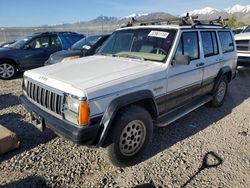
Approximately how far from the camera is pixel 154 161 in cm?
368

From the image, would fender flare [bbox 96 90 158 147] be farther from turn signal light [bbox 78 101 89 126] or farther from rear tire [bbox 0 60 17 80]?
rear tire [bbox 0 60 17 80]

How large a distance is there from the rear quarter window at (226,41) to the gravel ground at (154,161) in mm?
1824

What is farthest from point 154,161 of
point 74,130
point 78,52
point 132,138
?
point 78,52

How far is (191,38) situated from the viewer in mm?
4504

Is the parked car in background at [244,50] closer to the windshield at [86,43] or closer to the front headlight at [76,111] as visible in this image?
the windshield at [86,43]

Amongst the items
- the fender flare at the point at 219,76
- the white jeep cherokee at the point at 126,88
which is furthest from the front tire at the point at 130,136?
the fender flare at the point at 219,76

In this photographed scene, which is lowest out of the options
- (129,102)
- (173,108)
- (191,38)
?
(173,108)

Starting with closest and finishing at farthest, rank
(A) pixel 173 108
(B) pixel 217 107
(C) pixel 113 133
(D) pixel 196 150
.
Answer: (C) pixel 113 133, (D) pixel 196 150, (A) pixel 173 108, (B) pixel 217 107

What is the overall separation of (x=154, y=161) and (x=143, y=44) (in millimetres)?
1985

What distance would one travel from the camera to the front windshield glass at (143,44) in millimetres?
4020

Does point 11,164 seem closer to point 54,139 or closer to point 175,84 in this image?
point 54,139

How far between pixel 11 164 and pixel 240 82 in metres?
7.73

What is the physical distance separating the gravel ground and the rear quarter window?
5.98 ft

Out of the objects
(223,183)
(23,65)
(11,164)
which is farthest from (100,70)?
(23,65)
